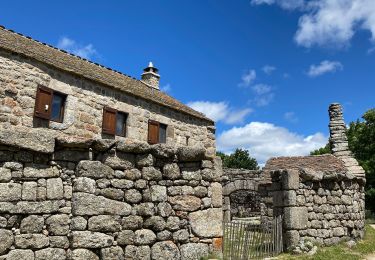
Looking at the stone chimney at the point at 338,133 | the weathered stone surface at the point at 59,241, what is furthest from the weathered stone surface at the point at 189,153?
the stone chimney at the point at 338,133

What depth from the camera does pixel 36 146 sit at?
459 cm

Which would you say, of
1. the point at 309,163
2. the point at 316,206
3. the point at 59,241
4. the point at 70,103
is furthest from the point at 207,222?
the point at 309,163

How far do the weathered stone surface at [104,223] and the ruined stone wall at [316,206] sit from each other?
485 cm

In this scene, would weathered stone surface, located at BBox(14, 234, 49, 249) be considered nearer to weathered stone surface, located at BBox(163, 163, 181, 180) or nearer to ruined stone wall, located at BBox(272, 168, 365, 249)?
weathered stone surface, located at BBox(163, 163, 181, 180)

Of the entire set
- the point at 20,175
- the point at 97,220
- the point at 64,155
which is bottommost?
the point at 97,220

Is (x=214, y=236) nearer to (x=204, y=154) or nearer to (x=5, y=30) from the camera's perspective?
(x=204, y=154)

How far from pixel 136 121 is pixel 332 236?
811 cm

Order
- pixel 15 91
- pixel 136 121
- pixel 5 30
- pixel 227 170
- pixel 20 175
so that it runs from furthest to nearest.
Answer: pixel 227 170 → pixel 136 121 → pixel 5 30 → pixel 15 91 → pixel 20 175

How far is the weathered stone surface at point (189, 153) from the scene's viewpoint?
590 cm

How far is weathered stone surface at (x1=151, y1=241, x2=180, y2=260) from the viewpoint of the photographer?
17.8 ft

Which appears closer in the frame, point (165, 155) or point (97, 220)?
point (97, 220)

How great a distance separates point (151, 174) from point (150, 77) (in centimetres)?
1427

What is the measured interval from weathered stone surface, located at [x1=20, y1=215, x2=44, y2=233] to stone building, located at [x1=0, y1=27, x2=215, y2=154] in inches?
155

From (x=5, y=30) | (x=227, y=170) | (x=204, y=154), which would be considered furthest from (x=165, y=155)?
(x=227, y=170)
